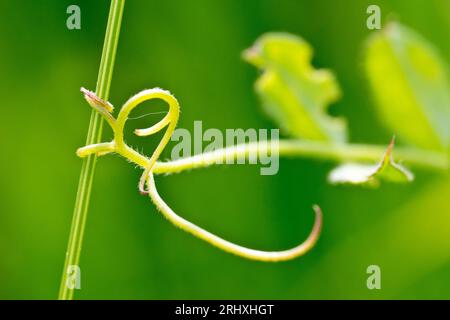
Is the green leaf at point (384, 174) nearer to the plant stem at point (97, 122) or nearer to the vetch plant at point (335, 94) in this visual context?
the vetch plant at point (335, 94)

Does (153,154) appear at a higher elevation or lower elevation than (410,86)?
lower

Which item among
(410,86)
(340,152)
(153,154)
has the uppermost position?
(410,86)

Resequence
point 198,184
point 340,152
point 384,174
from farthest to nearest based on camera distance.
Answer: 1. point 198,184
2. point 340,152
3. point 384,174

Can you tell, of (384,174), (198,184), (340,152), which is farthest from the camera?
(198,184)

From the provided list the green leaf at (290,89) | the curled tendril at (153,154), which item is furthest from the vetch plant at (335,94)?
the curled tendril at (153,154)

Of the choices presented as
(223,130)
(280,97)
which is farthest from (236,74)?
(280,97)

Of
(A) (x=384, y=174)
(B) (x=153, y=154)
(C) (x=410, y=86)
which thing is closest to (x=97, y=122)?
(B) (x=153, y=154)

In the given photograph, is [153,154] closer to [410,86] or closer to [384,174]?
[384,174]
